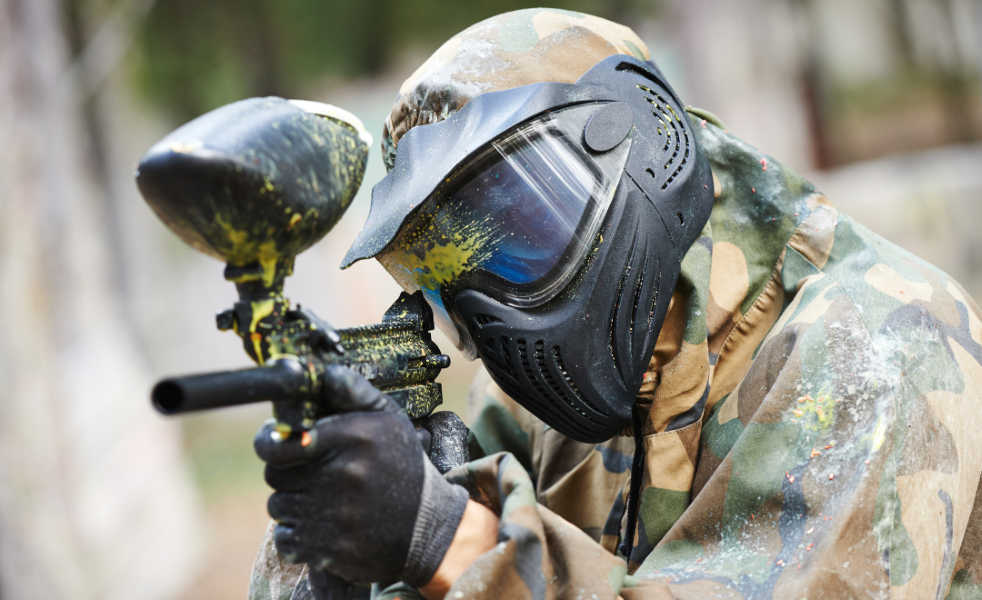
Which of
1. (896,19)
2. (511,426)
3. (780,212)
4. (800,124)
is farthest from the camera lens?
(896,19)

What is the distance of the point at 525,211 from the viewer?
1862 millimetres

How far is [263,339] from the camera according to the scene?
1434 mm

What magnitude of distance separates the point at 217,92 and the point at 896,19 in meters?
11.7

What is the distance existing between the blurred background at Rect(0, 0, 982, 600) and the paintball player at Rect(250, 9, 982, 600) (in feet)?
12.3

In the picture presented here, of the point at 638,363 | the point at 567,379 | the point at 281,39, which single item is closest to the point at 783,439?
the point at 638,363

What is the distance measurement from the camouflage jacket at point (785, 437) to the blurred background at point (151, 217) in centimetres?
436

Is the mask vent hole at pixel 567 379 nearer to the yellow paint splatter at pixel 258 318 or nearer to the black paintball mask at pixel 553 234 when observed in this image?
the black paintball mask at pixel 553 234

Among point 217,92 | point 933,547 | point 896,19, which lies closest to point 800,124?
point 896,19

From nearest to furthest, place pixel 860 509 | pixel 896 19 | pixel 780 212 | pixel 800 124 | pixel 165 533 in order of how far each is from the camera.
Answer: pixel 860 509 → pixel 780 212 → pixel 165 533 → pixel 800 124 → pixel 896 19

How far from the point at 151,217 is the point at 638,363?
12608 millimetres

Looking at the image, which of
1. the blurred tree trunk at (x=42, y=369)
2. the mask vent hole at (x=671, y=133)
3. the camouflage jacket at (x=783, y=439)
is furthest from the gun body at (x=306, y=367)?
the blurred tree trunk at (x=42, y=369)

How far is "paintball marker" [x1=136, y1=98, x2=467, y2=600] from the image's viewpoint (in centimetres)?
127

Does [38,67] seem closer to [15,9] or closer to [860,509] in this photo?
[15,9]

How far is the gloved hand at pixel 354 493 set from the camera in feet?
4.57
